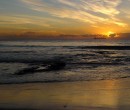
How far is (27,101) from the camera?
9586 mm

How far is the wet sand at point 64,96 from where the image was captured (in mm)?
8930

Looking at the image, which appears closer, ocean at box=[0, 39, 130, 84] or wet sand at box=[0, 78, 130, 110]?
wet sand at box=[0, 78, 130, 110]

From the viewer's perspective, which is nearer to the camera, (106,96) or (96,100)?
(96,100)

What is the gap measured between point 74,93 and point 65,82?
309cm

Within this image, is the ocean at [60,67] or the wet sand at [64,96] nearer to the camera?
the wet sand at [64,96]

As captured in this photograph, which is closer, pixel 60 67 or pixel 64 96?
pixel 64 96

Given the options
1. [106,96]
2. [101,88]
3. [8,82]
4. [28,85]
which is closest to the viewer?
[106,96]

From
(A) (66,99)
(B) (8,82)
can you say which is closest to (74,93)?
(A) (66,99)

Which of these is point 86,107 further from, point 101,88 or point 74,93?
point 101,88

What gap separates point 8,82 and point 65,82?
9.40ft

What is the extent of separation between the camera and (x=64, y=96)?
10.4 m

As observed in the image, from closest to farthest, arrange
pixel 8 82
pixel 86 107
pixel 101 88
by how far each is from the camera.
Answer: pixel 86 107
pixel 101 88
pixel 8 82

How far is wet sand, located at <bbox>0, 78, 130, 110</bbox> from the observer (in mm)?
8930

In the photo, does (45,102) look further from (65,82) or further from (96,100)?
(65,82)
